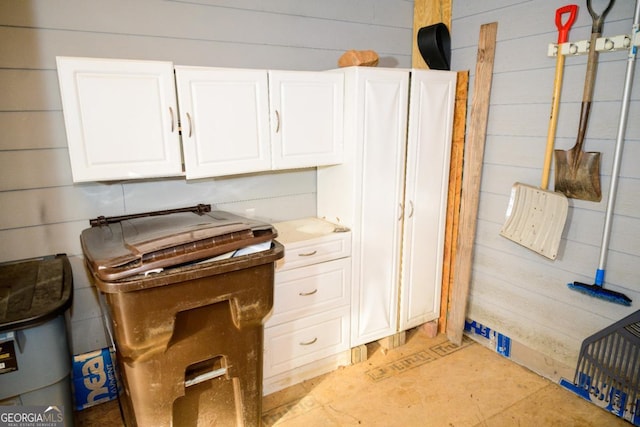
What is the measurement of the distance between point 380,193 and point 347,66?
0.73 m

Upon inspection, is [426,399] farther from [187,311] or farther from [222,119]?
[222,119]

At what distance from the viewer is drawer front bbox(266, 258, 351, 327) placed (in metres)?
2.07

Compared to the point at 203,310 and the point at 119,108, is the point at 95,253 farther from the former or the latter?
the point at 119,108

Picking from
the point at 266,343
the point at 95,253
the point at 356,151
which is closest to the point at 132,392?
the point at 95,253

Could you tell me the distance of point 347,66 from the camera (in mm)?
2195

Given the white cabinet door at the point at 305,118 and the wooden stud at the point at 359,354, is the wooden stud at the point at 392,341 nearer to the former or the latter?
the wooden stud at the point at 359,354

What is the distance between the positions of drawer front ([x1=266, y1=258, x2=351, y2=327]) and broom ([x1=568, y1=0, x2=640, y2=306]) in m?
1.23

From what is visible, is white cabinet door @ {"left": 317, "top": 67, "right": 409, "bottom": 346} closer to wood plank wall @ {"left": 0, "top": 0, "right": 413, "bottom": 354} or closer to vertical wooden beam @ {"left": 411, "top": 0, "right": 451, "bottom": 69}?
wood plank wall @ {"left": 0, "top": 0, "right": 413, "bottom": 354}

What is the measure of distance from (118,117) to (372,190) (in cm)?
131

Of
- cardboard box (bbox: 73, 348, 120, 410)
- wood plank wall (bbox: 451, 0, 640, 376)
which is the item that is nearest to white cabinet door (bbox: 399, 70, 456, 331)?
wood plank wall (bbox: 451, 0, 640, 376)

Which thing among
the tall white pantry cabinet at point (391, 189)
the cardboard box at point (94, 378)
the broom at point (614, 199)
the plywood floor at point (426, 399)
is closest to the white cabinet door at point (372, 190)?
the tall white pantry cabinet at point (391, 189)

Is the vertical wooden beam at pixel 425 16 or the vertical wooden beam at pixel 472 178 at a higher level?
the vertical wooden beam at pixel 425 16

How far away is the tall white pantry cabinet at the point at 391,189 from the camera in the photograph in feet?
7.07

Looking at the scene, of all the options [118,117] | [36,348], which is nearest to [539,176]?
[118,117]
